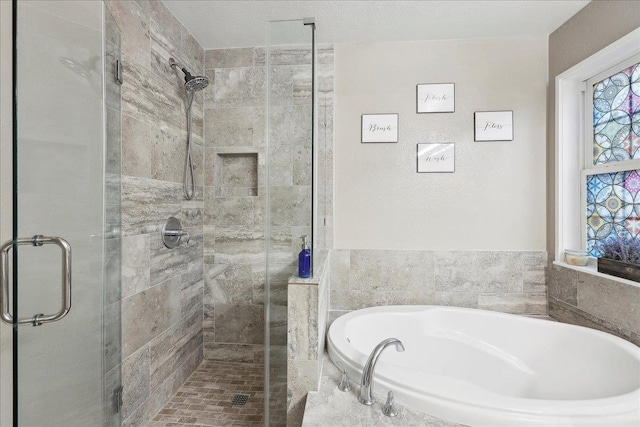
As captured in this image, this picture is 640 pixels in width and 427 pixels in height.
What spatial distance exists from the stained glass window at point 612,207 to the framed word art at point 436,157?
2.91 ft

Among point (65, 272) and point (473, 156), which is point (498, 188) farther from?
point (65, 272)

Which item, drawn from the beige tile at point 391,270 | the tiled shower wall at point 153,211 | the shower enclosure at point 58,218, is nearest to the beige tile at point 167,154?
the tiled shower wall at point 153,211

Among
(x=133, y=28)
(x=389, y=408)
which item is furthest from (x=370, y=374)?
(x=133, y=28)

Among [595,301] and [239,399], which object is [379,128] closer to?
[595,301]

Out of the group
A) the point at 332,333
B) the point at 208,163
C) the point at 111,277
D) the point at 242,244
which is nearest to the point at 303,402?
the point at 332,333

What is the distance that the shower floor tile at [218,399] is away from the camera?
168 cm

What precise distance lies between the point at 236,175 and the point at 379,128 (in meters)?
1.19

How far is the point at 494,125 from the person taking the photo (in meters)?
2.12

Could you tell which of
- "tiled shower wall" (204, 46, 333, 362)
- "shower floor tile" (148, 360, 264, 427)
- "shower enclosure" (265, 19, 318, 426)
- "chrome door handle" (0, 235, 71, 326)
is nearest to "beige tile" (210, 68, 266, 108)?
"tiled shower wall" (204, 46, 333, 362)

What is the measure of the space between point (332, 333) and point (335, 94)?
170 cm

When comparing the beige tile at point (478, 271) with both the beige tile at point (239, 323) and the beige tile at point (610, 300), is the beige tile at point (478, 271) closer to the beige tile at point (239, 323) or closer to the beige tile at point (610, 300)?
the beige tile at point (610, 300)

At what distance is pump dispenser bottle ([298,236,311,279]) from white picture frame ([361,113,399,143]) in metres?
1.21

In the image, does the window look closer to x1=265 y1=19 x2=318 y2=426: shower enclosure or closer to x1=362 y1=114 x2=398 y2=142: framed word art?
x1=362 y1=114 x2=398 y2=142: framed word art

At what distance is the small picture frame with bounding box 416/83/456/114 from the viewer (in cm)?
215
